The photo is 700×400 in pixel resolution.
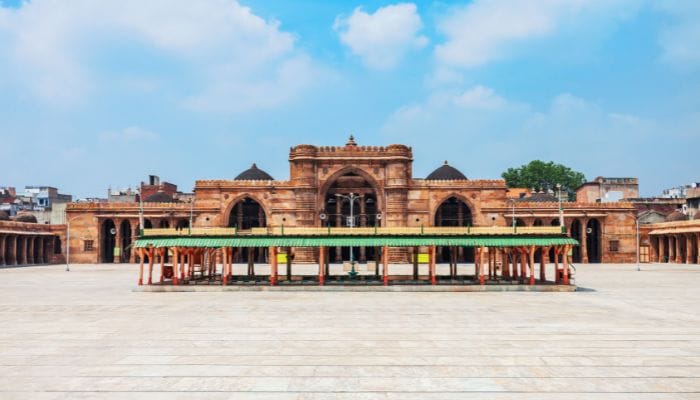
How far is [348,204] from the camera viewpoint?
69.3m

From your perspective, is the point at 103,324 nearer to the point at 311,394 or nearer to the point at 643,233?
the point at 311,394

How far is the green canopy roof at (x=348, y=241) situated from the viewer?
33.7 m

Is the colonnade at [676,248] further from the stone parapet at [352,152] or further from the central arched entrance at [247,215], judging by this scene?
the central arched entrance at [247,215]

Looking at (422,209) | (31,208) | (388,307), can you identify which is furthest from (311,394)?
(31,208)

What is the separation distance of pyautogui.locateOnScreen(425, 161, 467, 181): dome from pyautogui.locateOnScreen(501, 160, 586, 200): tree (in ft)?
141

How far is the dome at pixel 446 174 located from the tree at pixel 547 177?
141 feet

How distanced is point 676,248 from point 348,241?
169 feet

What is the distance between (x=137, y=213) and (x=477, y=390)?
2467 inches

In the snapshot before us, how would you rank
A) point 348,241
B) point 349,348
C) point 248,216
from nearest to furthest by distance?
point 349,348 → point 348,241 → point 248,216

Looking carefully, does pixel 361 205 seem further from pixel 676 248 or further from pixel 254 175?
pixel 676 248

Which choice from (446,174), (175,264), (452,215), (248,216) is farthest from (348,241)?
(446,174)

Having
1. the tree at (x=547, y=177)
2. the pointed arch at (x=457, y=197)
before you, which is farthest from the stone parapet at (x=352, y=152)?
the tree at (x=547, y=177)

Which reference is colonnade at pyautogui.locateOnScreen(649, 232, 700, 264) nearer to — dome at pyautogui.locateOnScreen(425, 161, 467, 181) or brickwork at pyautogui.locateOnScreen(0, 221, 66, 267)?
dome at pyautogui.locateOnScreen(425, 161, 467, 181)

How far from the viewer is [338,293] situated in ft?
104
